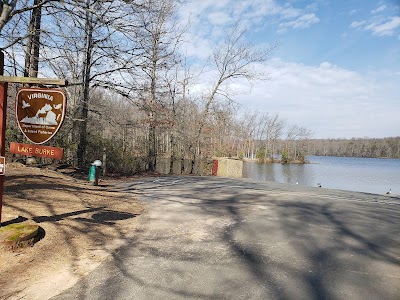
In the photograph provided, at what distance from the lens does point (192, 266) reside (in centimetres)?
359

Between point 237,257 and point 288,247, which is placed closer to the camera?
point 237,257

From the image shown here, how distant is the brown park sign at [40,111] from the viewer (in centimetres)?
443

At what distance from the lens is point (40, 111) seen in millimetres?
4465

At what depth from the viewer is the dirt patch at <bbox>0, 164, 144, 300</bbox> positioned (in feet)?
10.4

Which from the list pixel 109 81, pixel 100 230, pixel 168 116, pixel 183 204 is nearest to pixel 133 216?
pixel 100 230

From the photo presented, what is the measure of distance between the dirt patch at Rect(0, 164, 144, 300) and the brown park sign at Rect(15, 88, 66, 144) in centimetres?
155

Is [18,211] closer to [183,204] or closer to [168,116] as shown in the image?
[183,204]

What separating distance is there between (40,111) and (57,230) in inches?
77.1

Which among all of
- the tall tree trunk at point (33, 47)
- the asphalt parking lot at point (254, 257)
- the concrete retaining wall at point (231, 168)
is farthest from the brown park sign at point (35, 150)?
the concrete retaining wall at point (231, 168)

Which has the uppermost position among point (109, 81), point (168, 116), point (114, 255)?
point (109, 81)

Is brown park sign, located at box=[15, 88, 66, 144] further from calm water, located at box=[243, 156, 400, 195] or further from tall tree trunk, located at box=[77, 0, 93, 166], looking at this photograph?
calm water, located at box=[243, 156, 400, 195]

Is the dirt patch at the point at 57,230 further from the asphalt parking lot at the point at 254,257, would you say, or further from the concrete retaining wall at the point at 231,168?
the concrete retaining wall at the point at 231,168

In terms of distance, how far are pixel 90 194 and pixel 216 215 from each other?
373 centimetres

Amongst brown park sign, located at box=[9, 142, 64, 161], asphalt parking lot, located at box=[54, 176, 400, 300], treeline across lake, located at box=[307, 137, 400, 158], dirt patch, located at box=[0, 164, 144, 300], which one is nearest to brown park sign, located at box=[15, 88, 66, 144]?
brown park sign, located at box=[9, 142, 64, 161]
